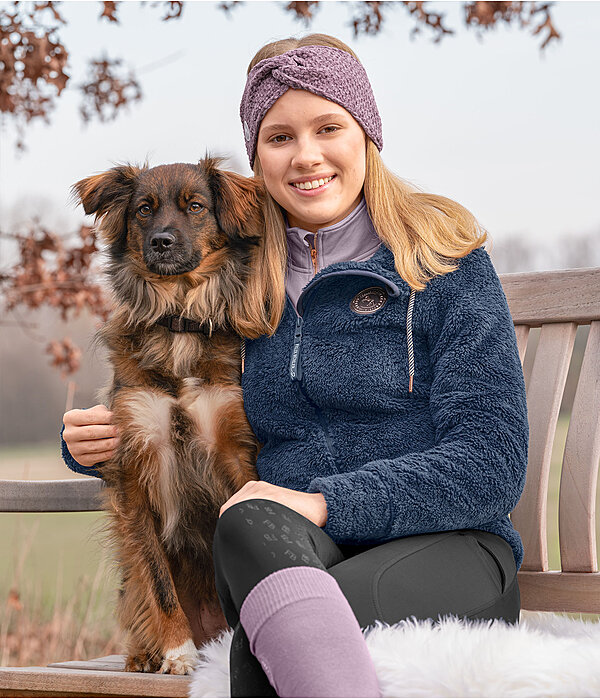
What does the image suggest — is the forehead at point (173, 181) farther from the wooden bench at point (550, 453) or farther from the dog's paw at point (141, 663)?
the dog's paw at point (141, 663)

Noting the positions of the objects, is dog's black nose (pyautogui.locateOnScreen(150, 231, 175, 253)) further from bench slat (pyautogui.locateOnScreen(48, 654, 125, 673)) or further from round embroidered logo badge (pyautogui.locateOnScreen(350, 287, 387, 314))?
bench slat (pyautogui.locateOnScreen(48, 654, 125, 673))

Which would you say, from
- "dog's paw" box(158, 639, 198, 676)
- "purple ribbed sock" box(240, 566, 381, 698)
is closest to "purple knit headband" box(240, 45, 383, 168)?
"purple ribbed sock" box(240, 566, 381, 698)

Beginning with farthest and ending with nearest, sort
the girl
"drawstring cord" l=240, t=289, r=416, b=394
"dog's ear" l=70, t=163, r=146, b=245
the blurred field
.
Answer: the blurred field
"dog's ear" l=70, t=163, r=146, b=245
"drawstring cord" l=240, t=289, r=416, b=394
the girl

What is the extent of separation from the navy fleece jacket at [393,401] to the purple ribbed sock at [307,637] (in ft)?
0.75

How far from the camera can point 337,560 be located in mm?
1367

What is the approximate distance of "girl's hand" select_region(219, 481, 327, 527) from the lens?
1317 millimetres

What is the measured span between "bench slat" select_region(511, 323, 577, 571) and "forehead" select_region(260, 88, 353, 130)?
77cm

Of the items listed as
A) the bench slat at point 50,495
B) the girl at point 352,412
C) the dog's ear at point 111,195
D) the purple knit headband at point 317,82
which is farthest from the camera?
the bench slat at point 50,495

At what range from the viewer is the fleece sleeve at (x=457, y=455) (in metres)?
1.36

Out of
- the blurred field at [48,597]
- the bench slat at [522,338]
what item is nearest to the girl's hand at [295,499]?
the bench slat at [522,338]

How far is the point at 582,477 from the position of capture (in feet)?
6.11

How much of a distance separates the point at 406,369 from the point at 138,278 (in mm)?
748

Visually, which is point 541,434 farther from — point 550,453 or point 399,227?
point 399,227

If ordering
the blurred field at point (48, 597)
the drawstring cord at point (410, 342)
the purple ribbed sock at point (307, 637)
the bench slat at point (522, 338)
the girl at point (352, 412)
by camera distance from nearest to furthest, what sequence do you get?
the purple ribbed sock at point (307, 637)
the girl at point (352, 412)
the drawstring cord at point (410, 342)
the bench slat at point (522, 338)
the blurred field at point (48, 597)
